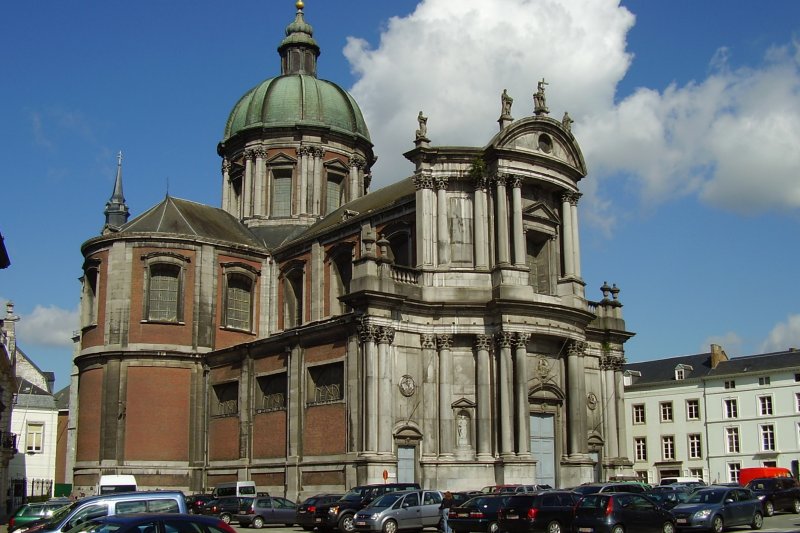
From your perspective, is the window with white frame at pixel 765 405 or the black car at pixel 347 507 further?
the window with white frame at pixel 765 405

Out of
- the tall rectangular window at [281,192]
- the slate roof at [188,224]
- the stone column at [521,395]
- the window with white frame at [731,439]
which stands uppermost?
the tall rectangular window at [281,192]

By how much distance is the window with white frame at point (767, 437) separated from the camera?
6119 centimetres

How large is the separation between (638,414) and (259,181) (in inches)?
1296

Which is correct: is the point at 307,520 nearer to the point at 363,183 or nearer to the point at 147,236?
the point at 147,236

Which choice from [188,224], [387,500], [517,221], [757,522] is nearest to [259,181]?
[188,224]

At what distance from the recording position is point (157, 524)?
40.1 feet

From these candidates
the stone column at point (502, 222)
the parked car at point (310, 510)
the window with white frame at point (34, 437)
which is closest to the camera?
the parked car at point (310, 510)

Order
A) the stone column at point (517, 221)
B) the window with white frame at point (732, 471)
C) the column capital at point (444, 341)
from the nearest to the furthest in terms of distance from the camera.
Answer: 1. the column capital at point (444, 341)
2. the stone column at point (517, 221)
3. the window with white frame at point (732, 471)

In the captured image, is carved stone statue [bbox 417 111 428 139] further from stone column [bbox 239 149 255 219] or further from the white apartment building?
the white apartment building

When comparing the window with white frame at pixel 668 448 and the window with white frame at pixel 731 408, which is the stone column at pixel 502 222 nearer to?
the window with white frame at pixel 731 408

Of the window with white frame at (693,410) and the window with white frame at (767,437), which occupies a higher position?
the window with white frame at (693,410)

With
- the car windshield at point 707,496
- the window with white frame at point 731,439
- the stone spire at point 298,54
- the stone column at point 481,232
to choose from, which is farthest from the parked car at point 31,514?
the window with white frame at point 731,439

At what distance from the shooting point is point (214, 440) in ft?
147

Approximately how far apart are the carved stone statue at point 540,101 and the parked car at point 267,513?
18.8 metres
